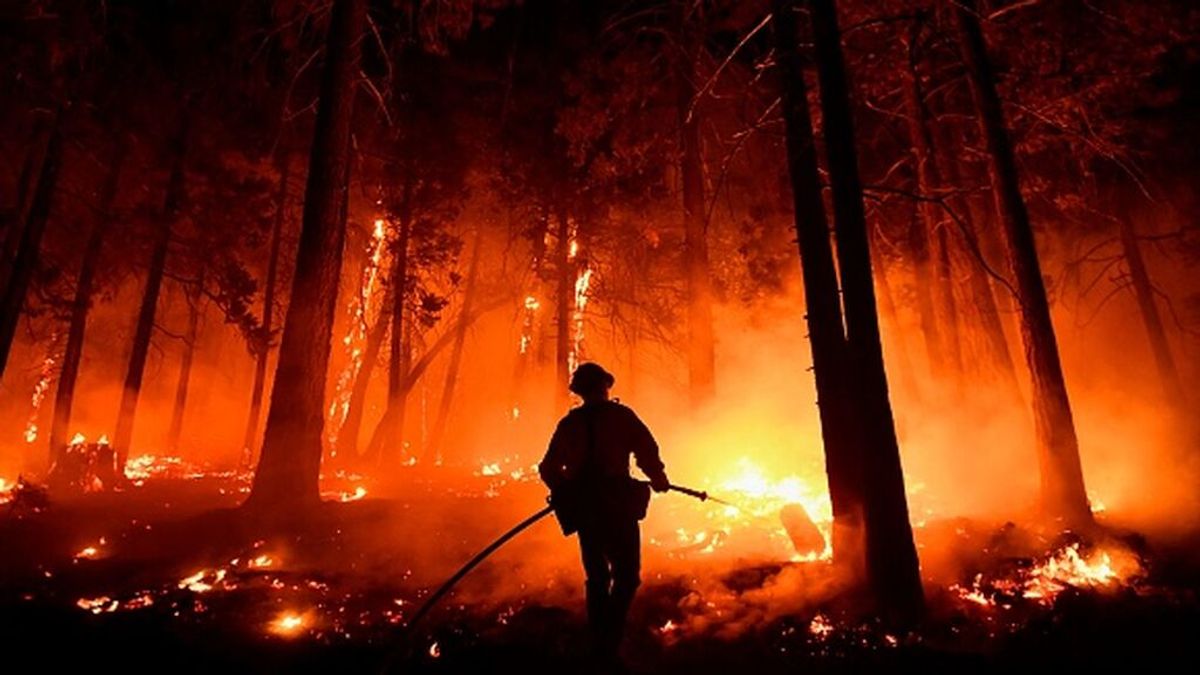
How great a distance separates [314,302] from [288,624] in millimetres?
5860

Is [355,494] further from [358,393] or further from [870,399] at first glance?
[870,399]

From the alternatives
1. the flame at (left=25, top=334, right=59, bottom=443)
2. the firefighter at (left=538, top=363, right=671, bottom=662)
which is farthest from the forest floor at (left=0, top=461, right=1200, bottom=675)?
the flame at (left=25, top=334, right=59, bottom=443)

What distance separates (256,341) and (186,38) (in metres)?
8.05

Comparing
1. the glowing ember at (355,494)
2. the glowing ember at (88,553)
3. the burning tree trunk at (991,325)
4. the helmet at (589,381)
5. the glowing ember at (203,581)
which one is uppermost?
the burning tree trunk at (991,325)

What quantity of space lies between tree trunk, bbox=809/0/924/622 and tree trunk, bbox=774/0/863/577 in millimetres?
774

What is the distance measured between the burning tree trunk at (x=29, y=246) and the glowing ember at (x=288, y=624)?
36.6ft

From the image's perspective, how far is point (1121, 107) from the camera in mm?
15758

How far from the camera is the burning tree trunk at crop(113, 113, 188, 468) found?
17.8 metres

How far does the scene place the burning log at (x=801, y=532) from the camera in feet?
28.3

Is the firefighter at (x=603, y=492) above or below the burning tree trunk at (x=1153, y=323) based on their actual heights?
below

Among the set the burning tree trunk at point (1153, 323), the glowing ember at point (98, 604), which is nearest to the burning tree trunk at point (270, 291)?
the glowing ember at point (98, 604)

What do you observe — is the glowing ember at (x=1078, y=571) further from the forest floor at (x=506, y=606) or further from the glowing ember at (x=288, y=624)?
the glowing ember at (x=288, y=624)


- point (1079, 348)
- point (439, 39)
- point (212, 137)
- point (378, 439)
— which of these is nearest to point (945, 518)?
point (439, 39)

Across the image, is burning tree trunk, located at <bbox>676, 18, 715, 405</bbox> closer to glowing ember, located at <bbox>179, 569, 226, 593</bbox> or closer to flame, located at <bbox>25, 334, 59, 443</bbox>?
glowing ember, located at <bbox>179, 569, 226, 593</bbox>
